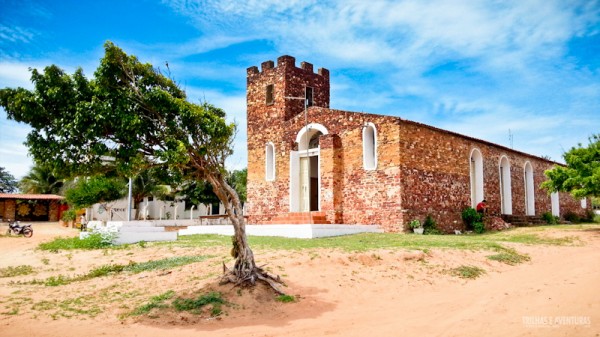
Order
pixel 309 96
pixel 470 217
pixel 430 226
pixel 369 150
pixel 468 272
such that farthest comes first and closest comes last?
1. pixel 309 96
2. pixel 470 217
3. pixel 369 150
4. pixel 430 226
5. pixel 468 272

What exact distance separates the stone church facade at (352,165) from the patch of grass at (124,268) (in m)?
7.34

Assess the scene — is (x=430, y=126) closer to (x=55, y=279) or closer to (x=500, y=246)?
(x=500, y=246)

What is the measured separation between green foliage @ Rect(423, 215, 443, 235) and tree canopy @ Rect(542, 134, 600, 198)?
5075mm

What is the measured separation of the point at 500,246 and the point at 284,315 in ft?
26.6

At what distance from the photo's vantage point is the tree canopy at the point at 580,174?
1672 centimetres

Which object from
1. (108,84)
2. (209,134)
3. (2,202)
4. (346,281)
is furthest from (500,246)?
(2,202)

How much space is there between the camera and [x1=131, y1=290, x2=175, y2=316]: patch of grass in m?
7.71

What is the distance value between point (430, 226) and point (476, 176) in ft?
18.0

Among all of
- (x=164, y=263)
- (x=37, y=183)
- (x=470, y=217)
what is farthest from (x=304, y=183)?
(x=37, y=183)

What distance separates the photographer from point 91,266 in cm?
1217

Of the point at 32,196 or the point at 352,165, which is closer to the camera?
the point at 352,165

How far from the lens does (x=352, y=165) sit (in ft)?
62.3

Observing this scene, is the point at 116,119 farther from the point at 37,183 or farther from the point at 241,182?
the point at 37,183

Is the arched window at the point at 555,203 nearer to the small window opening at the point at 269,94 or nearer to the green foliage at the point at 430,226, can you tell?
the green foliage at the point at 430,226
